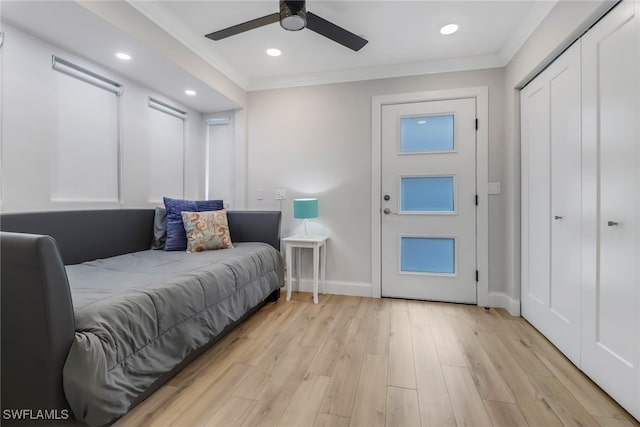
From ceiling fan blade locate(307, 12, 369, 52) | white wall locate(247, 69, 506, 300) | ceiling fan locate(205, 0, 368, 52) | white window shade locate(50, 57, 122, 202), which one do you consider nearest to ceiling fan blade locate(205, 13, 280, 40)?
ceiling fan locate(205, 0, 368, 52)

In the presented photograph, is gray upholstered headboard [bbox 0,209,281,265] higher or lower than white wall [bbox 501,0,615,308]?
lower

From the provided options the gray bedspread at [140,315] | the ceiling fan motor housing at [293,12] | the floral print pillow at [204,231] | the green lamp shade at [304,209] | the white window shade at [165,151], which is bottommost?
the gray bedspread at [140,315]

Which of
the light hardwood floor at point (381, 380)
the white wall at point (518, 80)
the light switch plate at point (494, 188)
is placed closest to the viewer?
the light hardwood floor at point (381, 380)

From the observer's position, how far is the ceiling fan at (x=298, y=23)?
67.0 inches

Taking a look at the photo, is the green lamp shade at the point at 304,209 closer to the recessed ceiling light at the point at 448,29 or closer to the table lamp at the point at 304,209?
the table lamp at the point at 304,209

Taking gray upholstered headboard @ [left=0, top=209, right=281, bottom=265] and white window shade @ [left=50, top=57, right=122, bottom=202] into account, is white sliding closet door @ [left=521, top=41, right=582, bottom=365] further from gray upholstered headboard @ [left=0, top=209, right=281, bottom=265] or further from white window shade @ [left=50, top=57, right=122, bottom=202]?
white window shade @ [left=50, top=57, right=122, bottom=202]

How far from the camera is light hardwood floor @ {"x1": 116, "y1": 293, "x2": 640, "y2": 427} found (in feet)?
4.15

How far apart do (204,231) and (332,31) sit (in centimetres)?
186

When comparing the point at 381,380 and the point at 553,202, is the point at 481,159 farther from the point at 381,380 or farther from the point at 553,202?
the point at 381,380

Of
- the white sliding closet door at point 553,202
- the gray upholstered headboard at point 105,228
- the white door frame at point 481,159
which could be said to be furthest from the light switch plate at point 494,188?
the gray upholstered headboard at point 105,228

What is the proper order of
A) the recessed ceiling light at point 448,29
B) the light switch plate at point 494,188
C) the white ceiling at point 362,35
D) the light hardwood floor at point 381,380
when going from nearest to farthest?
the light hardwood floor at point 381,380, the white ceiling at point 362,35, the recessed ceiling light at point 448,29, the light switch plate at point 494,188

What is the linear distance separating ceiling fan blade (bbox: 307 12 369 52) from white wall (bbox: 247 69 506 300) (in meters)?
0.99

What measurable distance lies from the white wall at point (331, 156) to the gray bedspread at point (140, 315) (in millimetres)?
1047

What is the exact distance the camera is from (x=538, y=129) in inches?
84.1
